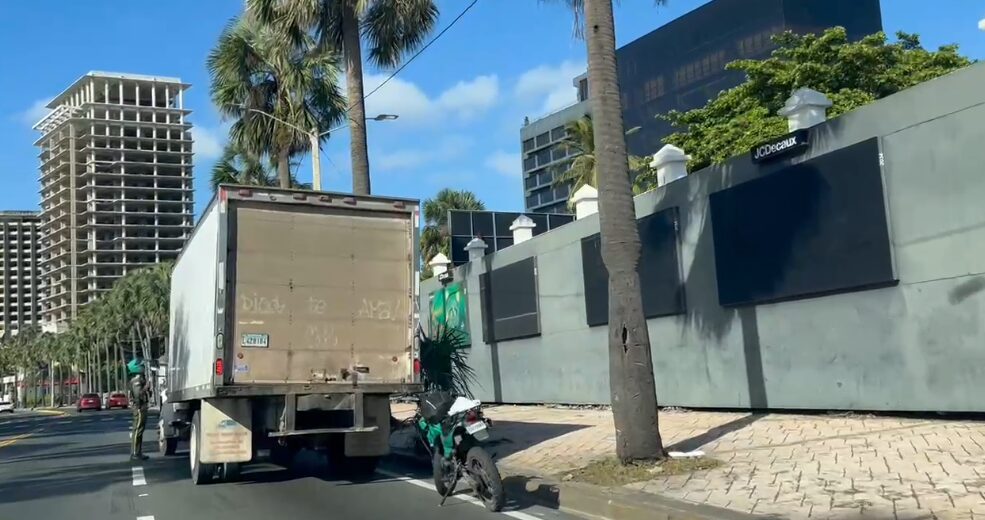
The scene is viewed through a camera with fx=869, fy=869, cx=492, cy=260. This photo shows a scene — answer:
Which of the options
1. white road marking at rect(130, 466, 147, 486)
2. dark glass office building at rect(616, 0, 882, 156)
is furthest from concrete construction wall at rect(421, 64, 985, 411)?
dark glass office building at rect(616, 0, 882, 156)

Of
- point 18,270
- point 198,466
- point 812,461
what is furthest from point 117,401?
point 18,270

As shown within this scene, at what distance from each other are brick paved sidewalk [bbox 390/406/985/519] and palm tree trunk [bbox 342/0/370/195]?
6.98 m

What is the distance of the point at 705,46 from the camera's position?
210ft

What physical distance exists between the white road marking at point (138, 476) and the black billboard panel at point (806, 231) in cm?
940

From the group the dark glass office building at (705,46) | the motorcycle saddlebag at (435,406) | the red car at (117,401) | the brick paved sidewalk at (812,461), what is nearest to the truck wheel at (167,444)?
A: the brick paved sidewalk at (812,461)

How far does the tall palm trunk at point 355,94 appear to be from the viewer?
18.4 m

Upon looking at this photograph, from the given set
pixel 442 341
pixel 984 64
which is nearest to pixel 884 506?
pixel 984 64

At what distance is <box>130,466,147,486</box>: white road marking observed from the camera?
12362 millimetres

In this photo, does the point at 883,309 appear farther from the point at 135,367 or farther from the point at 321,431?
the point at 135,367

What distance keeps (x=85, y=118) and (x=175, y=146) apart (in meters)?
14.9

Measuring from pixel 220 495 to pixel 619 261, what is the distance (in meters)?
5.66

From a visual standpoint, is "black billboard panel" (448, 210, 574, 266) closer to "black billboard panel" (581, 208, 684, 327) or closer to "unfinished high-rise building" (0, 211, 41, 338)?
"black billboard panel" (581, 208, 684, 327)

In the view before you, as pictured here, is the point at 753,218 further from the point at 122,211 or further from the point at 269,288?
the point at 122,211

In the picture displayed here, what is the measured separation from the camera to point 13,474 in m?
14.9
